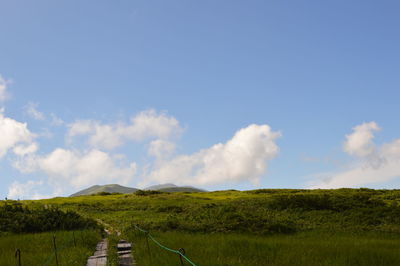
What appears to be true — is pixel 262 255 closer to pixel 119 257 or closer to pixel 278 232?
pixel 119 257

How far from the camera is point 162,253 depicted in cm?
1424

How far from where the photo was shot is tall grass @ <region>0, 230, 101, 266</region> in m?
Result: 14.7

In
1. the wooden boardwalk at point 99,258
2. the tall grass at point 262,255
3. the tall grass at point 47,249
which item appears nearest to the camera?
the tall grass at point 262,255

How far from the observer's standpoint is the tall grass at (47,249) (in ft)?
48.2

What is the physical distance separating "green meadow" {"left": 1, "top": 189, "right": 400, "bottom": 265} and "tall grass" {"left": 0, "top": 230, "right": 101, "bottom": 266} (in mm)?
1484

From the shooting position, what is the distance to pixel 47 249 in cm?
1864

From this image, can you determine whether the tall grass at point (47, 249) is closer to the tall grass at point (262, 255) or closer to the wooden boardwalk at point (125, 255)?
the wooden boardwalk at point (125, 255)

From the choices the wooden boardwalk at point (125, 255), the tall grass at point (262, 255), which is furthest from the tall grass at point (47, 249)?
the tall grass at point (262, 255)

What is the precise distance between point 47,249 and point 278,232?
638 inches

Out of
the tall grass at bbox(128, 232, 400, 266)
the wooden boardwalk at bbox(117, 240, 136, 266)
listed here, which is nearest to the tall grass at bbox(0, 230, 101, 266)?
the wooden boardwalk at bbox(117, 240, 136, 266)

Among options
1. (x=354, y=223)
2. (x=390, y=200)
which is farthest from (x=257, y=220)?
(x=390, y=200)

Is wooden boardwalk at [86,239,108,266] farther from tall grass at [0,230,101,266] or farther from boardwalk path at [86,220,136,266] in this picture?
tall grass at [0,230,101,266]

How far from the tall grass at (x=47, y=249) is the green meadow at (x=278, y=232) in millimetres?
1484

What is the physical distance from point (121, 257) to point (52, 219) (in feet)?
55.0
